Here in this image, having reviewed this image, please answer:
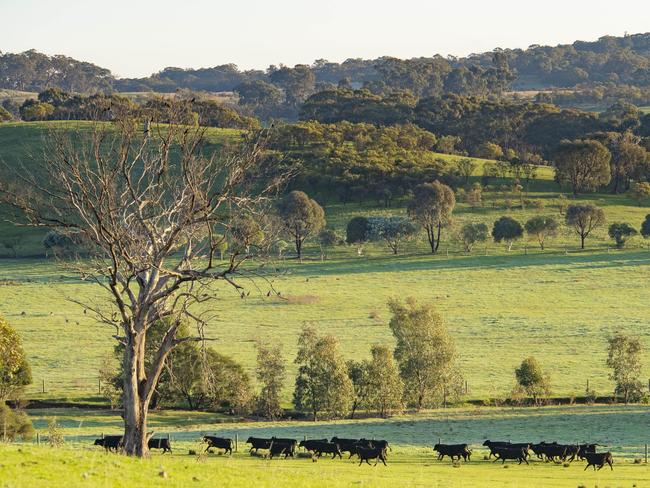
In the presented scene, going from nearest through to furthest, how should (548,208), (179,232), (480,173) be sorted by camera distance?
1. (179,232)
2. (548,208)
3. (480,173)

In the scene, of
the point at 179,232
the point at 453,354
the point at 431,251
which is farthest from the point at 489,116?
the point at 179,232

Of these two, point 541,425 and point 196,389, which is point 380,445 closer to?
point 541,425

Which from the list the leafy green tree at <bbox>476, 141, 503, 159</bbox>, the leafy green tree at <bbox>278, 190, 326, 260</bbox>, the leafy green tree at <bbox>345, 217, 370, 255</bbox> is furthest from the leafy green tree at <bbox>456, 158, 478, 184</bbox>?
the leafy green tree at <bbox>278, 190, 326, 260</bbox>

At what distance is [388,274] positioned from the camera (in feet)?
327

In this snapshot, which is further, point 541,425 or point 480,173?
point 480,173

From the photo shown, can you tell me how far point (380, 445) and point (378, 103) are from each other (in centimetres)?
14892

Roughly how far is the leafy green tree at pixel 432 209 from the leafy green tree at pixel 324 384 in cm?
5872

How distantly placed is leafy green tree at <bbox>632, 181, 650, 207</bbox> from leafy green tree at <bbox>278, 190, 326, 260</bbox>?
138 feet

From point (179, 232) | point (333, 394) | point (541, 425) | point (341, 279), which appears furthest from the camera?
point (341, 279)

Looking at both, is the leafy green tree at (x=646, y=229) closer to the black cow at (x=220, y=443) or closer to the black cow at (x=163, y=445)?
the black cow at (x=220, y=443)

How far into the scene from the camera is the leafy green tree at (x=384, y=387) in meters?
53.8

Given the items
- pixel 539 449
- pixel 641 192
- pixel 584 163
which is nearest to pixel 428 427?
pixel 539 449

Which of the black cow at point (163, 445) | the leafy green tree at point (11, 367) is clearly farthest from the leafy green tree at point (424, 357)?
the black cow at point (163, 445)

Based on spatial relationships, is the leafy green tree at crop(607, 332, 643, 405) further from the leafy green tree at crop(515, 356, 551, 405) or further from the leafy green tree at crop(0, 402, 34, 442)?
the leafy green tree at crop(0, 402, 34, 442)
